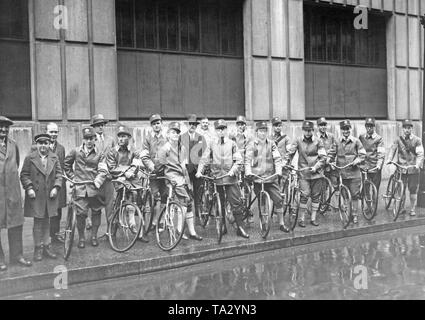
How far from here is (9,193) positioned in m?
7.50

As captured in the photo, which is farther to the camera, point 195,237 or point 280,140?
point 280,140

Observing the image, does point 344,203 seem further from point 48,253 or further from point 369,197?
point 48,253

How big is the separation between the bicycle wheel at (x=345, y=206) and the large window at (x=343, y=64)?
7.30 meters

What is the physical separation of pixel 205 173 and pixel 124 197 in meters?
1.99

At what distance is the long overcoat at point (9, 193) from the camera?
7.43 meters

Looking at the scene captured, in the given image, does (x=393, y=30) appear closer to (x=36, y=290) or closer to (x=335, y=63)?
(x=335, y=63)

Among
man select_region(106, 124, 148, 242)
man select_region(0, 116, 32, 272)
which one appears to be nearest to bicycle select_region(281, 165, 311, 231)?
man select_region(106, 124, 148, 242)

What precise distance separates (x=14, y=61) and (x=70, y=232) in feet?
19.9

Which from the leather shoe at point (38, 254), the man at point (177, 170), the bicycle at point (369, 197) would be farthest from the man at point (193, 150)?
the leather shoe at point (38, 254)

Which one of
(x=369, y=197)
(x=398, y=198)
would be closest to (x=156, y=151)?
(x=369, y=197)

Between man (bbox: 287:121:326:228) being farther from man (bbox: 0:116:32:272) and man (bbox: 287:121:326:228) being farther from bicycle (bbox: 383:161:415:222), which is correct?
man (bbox: 0:116:32:272)

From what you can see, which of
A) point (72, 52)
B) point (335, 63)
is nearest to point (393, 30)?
point (335, 63)

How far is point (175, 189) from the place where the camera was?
9047 mm

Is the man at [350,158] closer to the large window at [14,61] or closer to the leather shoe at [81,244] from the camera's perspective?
the leather shoe at [81,244]
